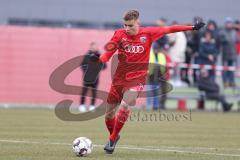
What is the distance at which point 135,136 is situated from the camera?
16.6 metres

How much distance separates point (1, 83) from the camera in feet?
88.6

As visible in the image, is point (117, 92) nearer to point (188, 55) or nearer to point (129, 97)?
point (129, 97)

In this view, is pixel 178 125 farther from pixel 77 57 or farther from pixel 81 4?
pixel 81 4

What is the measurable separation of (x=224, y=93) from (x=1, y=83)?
8032 mm

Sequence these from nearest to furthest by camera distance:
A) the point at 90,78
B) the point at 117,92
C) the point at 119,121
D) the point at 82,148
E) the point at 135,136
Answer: the point at 82,148
the point at 119,121
the point at 117,92
the point at 135,136
the point at 90,78

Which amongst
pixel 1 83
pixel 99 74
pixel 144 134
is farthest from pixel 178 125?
pixel 1 83

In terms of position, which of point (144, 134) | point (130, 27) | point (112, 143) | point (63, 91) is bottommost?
point (63, 91)

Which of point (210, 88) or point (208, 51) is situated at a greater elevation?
point (208, 51)

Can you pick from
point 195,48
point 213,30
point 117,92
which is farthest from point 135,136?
point 195,48

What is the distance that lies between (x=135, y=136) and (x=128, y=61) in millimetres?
3740

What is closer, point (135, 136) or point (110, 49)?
point (110, 49)

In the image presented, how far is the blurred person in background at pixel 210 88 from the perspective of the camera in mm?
26161

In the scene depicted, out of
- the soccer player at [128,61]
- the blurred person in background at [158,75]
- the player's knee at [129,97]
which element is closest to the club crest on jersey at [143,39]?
the soccer player at [128,61]

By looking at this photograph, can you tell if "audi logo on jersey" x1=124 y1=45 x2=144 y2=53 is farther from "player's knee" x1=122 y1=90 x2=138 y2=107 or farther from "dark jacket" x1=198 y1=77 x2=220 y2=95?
"dark jacket" x1=198 y1=77 x2=220 y2=95
